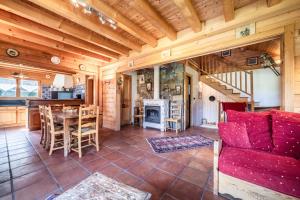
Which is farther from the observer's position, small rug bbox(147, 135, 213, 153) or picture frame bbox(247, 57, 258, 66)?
picture frame bbox(247, 57, 258, 66)

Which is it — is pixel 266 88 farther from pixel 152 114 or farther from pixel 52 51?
pixel 52 51

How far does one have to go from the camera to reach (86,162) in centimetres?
236

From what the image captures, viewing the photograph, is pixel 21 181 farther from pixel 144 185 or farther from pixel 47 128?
pixel 144 185

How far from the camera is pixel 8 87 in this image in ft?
19.7

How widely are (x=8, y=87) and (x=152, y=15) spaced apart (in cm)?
749

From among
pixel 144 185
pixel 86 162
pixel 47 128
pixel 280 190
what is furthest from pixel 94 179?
pixel 47 128

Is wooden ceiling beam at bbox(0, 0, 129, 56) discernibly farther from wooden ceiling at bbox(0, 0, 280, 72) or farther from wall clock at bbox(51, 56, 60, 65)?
wall clock at bbox(51, 56, 60, 65)

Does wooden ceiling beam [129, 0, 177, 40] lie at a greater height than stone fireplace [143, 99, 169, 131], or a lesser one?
greater

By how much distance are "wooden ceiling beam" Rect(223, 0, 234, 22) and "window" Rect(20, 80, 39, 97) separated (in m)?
8.43

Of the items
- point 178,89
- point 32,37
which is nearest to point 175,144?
point 178,89

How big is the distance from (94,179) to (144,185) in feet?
2.63

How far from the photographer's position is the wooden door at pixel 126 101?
585 centimetres

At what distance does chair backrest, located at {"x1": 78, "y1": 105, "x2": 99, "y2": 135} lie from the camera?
8.59 feet

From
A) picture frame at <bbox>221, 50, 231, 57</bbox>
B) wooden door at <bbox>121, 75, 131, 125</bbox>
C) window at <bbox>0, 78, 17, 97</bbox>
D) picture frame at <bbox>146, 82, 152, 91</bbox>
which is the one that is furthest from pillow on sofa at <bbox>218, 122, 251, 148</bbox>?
window at <bbox>0, 78, 17, 97</bbox>
